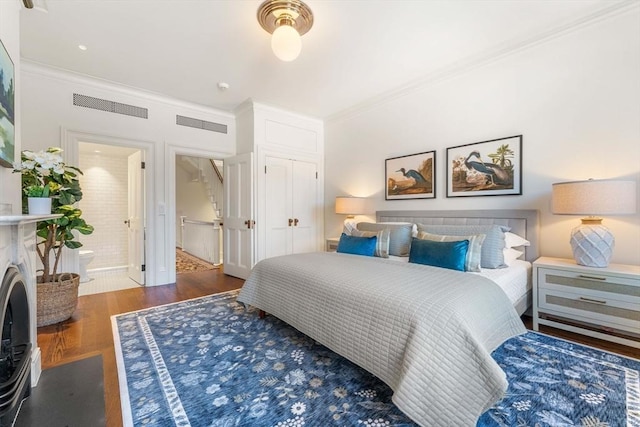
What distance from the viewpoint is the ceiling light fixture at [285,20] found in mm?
2148

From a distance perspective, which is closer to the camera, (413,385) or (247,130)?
(413,385)

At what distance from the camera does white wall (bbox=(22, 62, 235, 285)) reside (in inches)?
125

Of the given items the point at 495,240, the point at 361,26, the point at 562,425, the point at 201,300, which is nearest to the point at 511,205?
the point at 495,240

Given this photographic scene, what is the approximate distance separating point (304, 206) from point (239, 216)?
1.12m

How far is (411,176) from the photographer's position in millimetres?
3758

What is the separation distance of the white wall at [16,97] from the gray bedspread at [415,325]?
1.75 meters

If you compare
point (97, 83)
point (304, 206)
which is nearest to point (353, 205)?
point (304, 206)

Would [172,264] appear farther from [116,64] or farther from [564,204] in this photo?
[564,204]

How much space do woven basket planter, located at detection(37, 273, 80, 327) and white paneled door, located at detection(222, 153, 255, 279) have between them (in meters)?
2.03

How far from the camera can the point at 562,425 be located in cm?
136

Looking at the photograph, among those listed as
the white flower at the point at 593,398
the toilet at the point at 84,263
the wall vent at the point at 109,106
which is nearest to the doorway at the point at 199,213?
the toilet at the point at 84,263

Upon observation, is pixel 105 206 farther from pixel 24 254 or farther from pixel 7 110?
pixel 7 110

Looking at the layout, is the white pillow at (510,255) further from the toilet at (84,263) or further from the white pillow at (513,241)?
the toilet at (84,263)

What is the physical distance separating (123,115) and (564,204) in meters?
4.96
